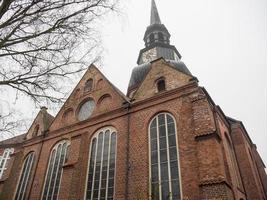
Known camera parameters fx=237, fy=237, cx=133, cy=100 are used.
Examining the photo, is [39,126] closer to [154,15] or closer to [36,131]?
[36,131]

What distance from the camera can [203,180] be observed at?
905 cm

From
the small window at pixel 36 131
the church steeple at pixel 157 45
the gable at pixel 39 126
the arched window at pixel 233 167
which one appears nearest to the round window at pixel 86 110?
the gable at pixel 39 126

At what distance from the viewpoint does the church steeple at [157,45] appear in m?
22.0

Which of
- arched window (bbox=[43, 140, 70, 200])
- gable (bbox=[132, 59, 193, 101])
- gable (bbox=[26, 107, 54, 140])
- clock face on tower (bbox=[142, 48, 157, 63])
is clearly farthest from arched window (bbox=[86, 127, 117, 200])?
clock face on tower (bbox=[142, 48, 157, 63])

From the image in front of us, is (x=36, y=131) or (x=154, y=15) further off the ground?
(x=154, y=15)

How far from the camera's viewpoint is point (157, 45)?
22.7 m

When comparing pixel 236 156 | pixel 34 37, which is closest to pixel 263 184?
pixel 236 156

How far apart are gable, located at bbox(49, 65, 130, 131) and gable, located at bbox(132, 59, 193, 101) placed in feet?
4.76

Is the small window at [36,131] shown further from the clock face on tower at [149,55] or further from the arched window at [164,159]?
the clock face on tower at [149,55]

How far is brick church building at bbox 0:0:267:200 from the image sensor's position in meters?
9.87

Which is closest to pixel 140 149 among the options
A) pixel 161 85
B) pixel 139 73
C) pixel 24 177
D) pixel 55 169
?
pixel 161 85

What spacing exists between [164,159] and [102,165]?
3.72m

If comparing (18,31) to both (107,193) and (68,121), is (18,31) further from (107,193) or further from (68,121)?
(68,121)

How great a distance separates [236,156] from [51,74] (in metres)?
12.0
